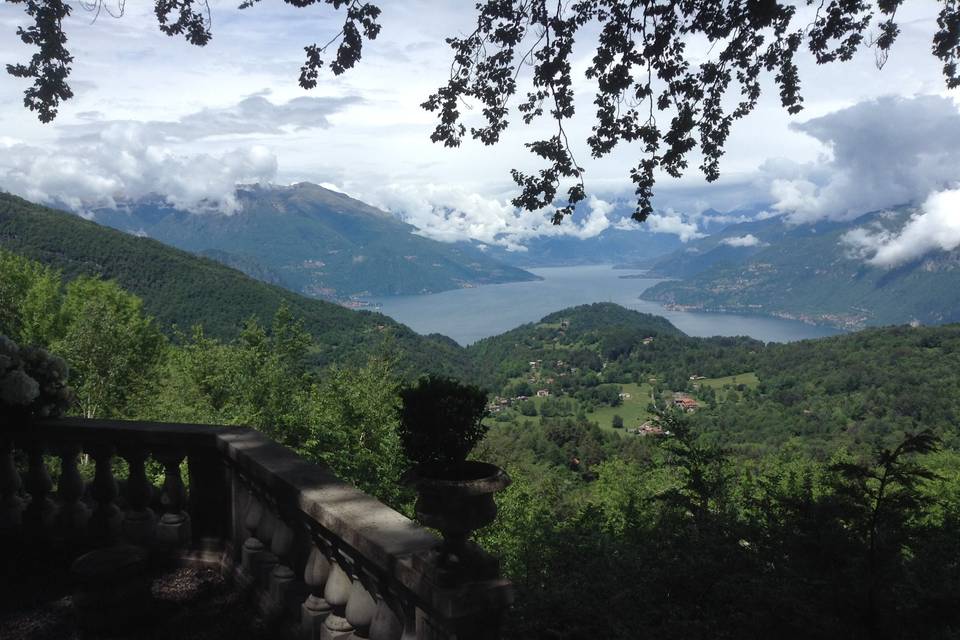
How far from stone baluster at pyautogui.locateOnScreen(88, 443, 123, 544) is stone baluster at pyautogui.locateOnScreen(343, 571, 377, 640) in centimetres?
218

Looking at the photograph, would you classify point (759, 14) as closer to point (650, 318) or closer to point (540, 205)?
point (540, 205)

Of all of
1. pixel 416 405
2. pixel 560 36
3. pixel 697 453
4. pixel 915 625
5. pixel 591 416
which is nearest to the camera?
pixel 416 405

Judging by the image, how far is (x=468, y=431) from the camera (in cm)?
221

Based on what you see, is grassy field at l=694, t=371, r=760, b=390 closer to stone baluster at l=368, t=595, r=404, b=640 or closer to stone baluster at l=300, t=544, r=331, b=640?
stone baluster at l=300, t=544, r=331, b=640

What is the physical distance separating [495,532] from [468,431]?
13.9 m

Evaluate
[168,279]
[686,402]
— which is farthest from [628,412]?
[168,279]

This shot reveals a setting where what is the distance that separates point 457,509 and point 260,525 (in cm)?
187

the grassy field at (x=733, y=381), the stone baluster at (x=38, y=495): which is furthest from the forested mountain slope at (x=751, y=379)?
the stone baluster at (x=38, y=495)

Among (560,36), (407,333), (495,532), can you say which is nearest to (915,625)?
(560,36)

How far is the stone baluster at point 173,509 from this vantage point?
3.86 metres

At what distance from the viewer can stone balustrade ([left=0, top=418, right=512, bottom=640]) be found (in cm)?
224

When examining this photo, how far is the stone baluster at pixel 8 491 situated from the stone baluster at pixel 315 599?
8.03 ft

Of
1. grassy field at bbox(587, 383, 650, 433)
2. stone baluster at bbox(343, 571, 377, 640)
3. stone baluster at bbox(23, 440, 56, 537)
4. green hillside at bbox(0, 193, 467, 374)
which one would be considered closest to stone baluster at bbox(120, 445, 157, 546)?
stone baluster at bbox(23, 440, 56, 537)

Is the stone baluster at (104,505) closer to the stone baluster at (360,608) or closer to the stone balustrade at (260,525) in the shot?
the stone balustrade at (260,525)
